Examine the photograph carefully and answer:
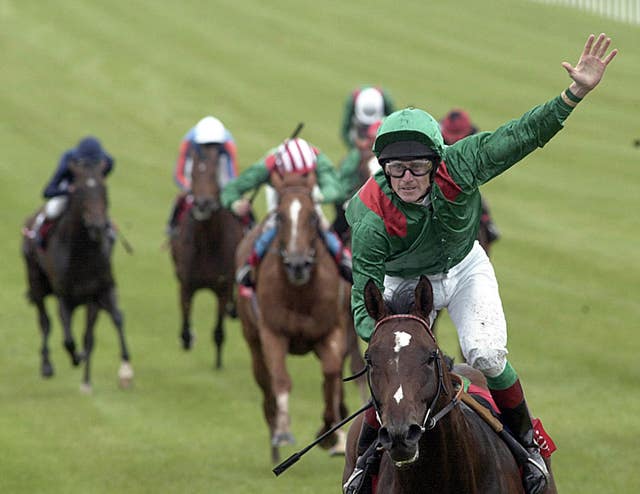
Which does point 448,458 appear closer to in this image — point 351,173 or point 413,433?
point 413,433

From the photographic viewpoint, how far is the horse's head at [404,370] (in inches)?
195

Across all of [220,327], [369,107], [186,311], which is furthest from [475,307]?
[186,311]

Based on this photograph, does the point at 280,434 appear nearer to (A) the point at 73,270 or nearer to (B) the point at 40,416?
(B) the point at 40,416

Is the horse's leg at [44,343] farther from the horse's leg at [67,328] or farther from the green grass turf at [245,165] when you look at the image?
the horse's leg at [67,328]

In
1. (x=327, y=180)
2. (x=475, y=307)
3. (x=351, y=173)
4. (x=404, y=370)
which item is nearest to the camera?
(x=404, y=370)

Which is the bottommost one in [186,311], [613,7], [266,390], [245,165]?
[186,311]

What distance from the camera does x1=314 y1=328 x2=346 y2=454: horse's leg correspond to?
1070cm

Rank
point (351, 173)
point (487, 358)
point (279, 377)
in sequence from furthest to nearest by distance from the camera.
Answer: point (351, 173), point (279, 377), point (487, 358)

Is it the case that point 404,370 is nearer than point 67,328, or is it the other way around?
point 404,370

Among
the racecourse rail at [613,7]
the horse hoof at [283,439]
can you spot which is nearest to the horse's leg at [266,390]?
the horse hoof at [283,439]

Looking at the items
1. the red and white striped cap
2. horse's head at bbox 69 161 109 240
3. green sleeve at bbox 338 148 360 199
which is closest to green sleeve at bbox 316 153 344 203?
the red and white striped cap

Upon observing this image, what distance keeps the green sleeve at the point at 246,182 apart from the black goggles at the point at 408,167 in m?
5.70

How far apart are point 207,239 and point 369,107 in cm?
247

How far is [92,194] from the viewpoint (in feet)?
47.6
